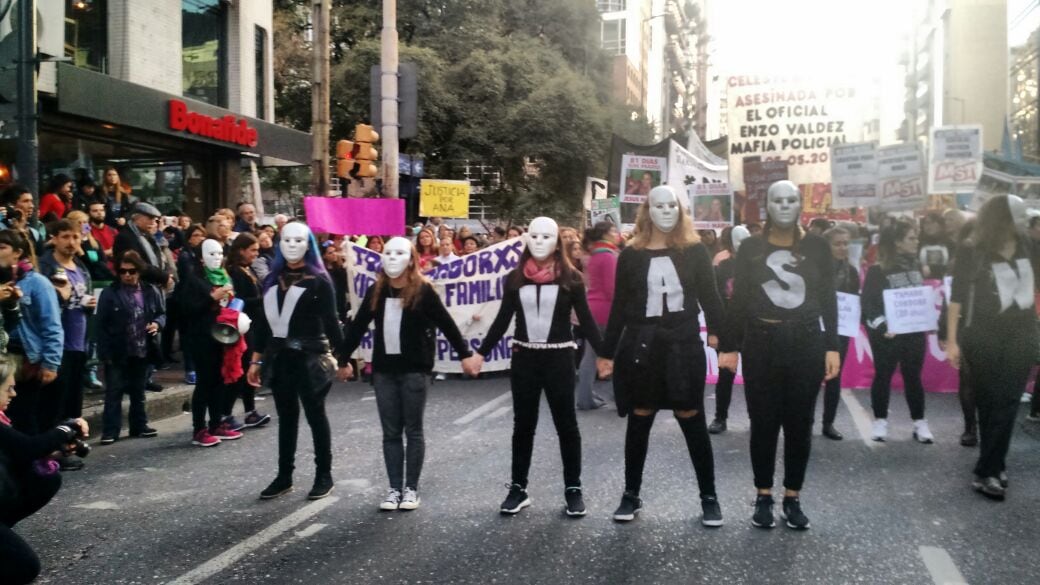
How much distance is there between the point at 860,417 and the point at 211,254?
593cm

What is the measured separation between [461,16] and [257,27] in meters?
14.0

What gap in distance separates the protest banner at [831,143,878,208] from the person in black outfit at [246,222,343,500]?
33.8ft

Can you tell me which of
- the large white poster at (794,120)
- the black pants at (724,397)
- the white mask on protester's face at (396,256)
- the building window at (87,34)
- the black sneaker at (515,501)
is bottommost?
the black sneaker at (515,501)

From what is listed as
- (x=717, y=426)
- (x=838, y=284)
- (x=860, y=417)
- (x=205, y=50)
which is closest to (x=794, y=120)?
(x=838, y=284)

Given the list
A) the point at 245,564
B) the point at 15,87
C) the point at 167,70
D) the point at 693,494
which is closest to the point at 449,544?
the point at 245,564

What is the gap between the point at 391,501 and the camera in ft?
20.5

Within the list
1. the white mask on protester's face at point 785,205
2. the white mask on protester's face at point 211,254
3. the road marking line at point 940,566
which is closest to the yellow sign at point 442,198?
the white mask on protester's face at point 211,254

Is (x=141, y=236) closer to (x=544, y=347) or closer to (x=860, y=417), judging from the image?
(x=544, y=347)

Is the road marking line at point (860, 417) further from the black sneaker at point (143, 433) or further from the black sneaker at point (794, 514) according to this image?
the black sneaker at point (143, 433)

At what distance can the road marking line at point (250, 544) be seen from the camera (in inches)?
196

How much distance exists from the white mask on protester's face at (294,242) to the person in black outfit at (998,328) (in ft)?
13.9

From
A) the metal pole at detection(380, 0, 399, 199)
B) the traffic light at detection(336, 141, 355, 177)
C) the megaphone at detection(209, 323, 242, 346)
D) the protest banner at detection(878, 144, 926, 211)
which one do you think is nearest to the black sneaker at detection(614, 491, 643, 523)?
the megaphone at detection(209, 323, 242, 346)

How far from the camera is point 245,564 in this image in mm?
5172

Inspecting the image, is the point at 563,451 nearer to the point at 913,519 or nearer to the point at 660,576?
the point at 660,576
